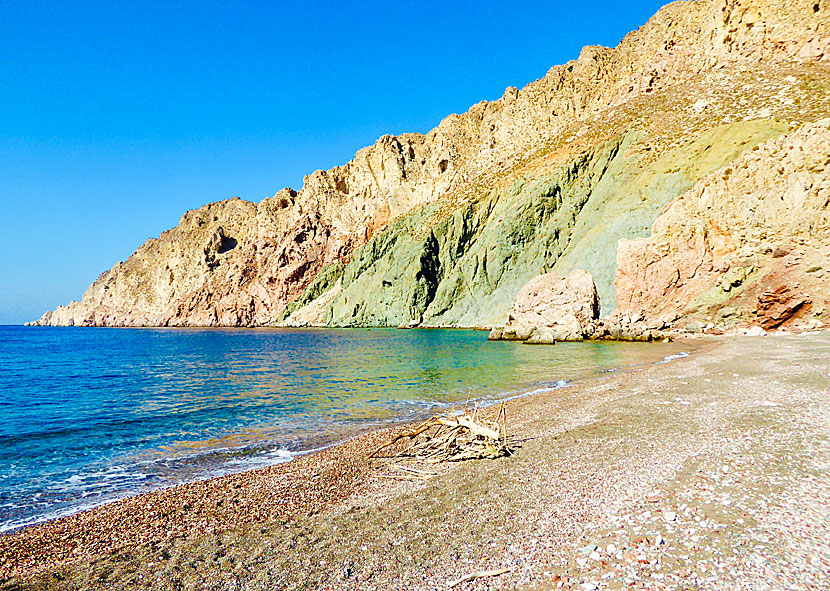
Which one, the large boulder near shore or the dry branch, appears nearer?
the dry branch

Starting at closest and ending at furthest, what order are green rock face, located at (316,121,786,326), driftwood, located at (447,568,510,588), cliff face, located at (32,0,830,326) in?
1. driftwood, located at (447,568,510,588)
2. cliff face, located at (32,0,830,326)
3. green rock face, located at (316,121,786,326)

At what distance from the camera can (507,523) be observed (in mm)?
5645

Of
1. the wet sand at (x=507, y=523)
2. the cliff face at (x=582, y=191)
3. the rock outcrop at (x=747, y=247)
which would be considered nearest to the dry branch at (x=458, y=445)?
the wet sand at (x=507, y=523)

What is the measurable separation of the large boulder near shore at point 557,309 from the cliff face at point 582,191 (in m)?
4.40

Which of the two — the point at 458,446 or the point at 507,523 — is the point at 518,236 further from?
the point at 507,523

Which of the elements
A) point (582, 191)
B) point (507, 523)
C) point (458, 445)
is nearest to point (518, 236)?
point (582, 191)

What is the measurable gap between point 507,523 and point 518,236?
67.3m

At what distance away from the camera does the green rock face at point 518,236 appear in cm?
5112

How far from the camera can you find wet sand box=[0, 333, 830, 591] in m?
4.44

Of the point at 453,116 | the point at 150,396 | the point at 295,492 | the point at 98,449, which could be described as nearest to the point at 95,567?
the point at 295,492

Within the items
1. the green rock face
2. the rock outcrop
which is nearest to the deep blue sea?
the rock outcrop

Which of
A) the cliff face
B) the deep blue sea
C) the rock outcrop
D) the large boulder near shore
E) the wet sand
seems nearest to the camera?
the wet sand

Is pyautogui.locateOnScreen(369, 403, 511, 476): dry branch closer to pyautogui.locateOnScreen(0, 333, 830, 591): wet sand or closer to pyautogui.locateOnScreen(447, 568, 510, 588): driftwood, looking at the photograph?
pyautogui.locateOnScreen(0, 333, 830, 591): wet sand

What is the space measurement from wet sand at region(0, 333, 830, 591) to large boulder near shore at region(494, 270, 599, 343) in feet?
115
